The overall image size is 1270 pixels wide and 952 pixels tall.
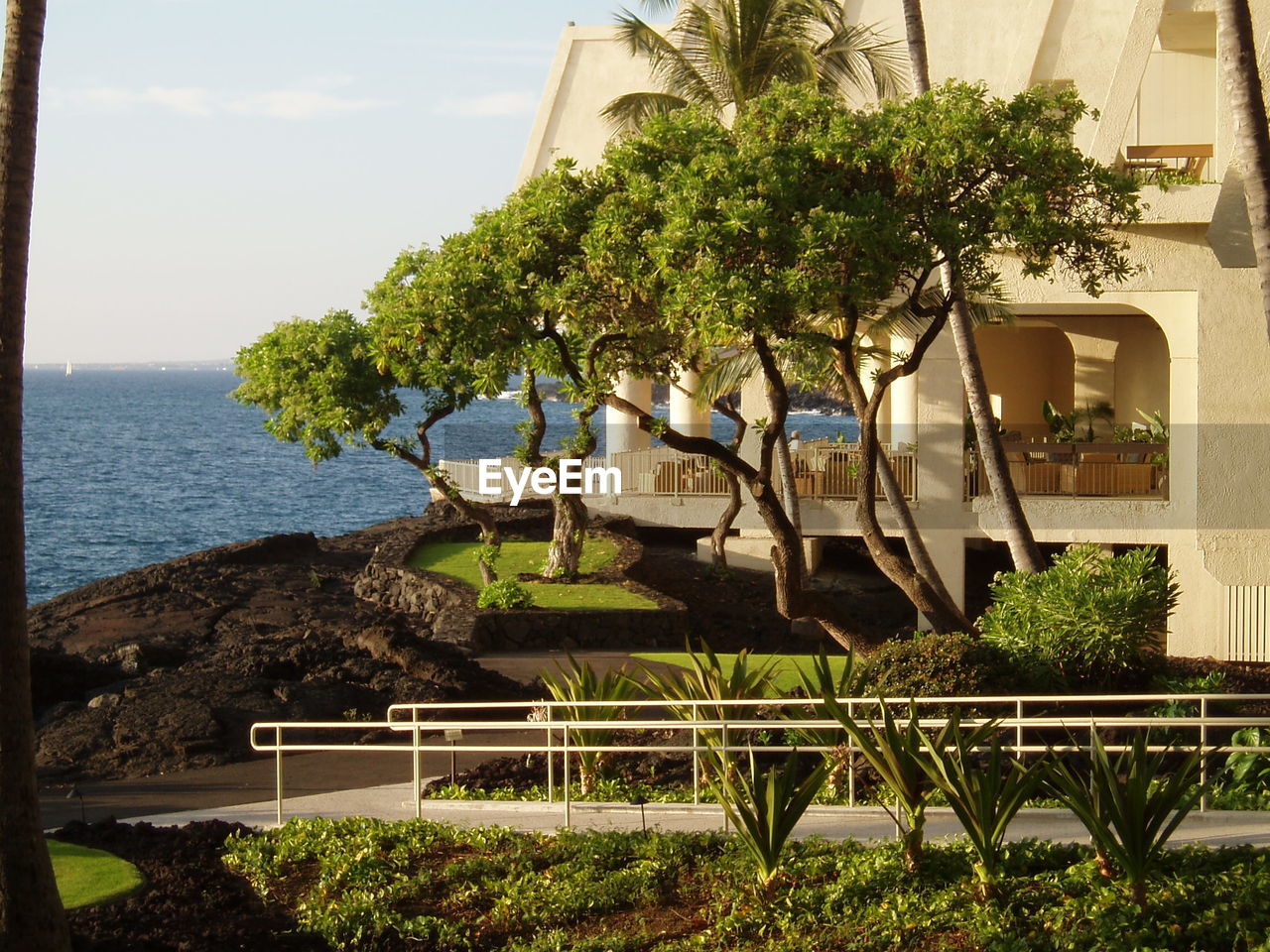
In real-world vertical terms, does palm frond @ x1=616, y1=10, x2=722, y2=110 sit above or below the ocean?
above

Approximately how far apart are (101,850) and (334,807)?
1.95 meters

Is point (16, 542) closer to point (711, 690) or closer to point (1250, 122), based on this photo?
point (711, 690)

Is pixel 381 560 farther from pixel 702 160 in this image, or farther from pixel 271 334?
pixel 702 160

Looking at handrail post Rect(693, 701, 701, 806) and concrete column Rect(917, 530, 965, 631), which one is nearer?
handrail post Rect(693, 701, 701, 806)

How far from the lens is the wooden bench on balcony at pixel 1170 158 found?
21.0m

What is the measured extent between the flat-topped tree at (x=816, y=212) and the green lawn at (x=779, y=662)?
111cm

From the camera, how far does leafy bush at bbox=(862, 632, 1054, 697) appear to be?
11633 mm

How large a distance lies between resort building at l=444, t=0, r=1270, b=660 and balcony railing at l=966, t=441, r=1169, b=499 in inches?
1.2

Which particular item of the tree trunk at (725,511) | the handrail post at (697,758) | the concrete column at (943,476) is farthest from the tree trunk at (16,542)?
the tree trunk at (725,511)

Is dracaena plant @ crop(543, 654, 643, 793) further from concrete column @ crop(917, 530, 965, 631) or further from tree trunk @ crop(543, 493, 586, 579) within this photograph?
tree trunk @ crop(543, 493, 586, 579)

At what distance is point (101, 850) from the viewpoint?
9766 mm

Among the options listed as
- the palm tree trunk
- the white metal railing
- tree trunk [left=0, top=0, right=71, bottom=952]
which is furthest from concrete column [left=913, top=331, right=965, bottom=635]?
tree trunk [left=0, top=0, right=71, bottom=952]

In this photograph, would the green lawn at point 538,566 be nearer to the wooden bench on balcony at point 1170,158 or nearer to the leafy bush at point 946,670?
the wooden bench on balcony at point 1170,158

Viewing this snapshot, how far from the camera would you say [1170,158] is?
871 inches
